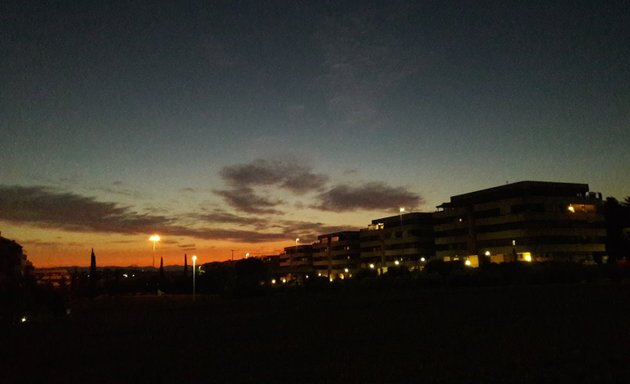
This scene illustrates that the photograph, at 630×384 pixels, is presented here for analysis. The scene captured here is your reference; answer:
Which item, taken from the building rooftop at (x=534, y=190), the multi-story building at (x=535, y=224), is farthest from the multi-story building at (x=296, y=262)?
the building rooftop at (x=534, y=190)

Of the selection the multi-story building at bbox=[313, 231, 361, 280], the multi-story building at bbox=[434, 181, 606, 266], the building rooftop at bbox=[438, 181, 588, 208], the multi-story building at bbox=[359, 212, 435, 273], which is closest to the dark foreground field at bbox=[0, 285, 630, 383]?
the multi-story building at bbox=[434, 181, 606, 266]

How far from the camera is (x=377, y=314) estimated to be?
19969 millimetres

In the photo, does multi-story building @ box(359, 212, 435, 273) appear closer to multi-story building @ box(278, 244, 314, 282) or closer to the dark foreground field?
multi-story building @ box(278, 244, 314, 282)

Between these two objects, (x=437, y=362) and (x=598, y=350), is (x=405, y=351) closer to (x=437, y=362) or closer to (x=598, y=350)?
(x=437, y=362)

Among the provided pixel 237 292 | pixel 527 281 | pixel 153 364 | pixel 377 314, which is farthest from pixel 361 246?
pixel 153 364

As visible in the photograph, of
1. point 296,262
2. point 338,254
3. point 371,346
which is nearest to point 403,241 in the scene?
point 338,254

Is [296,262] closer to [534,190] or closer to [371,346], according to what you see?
[534,190]

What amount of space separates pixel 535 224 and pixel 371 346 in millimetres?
70891

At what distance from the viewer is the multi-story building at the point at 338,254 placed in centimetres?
13212

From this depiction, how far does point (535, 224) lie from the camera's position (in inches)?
2980

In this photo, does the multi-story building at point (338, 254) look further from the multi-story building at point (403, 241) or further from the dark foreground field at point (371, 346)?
the dark foreground field at point (371, 346)

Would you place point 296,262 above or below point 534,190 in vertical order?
below

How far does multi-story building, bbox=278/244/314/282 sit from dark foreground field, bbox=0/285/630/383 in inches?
5082

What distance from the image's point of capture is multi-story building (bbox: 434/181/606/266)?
75438mm
